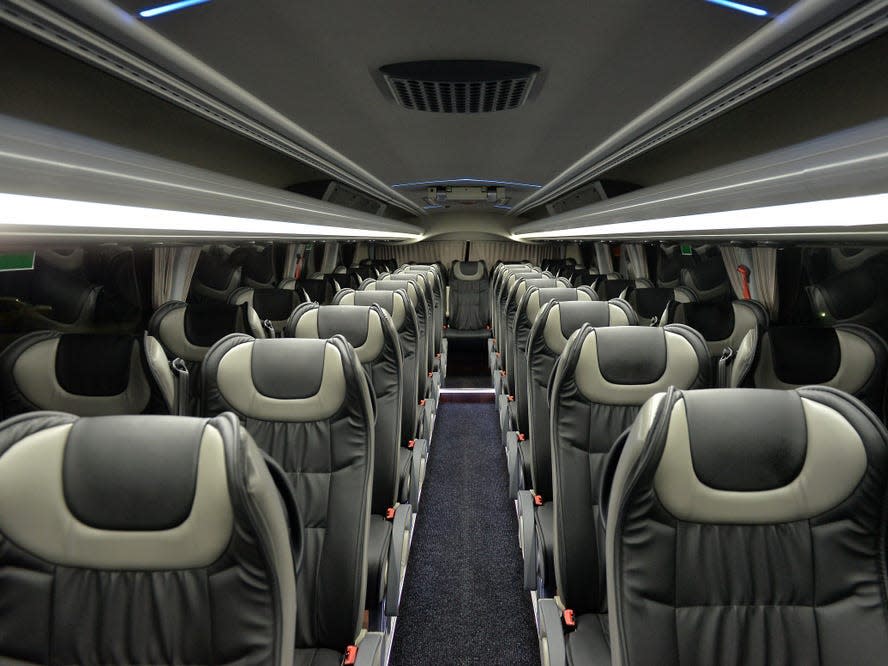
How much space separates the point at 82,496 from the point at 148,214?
865 mm

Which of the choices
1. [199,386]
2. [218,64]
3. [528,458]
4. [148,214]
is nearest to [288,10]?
[218,64]

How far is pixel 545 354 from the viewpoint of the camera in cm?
300

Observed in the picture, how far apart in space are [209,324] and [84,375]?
118 cm

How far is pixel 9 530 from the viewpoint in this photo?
3.73ft

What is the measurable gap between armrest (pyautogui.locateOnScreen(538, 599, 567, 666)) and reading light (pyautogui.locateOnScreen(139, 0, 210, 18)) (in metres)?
2.66

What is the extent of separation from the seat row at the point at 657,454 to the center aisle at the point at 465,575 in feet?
1.19

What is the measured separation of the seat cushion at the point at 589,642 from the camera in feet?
5.86

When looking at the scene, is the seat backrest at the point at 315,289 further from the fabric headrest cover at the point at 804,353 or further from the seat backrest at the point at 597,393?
the fabric headrest cover at the point at 804,353

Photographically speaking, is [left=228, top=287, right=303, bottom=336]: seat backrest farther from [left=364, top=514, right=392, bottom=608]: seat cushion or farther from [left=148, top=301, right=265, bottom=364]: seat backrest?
[left=364, top=514, right=392, bottom=608]: seat cushion

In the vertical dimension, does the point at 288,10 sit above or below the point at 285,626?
above

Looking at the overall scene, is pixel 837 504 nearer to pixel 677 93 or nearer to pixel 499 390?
pixel 677 93


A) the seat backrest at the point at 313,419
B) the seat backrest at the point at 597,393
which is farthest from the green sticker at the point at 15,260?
the seat backrest at the point at 597,393

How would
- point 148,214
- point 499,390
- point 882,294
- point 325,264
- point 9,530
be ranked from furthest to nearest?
point 325,264 → point 499,390 → point 882,294 → point 148,214 → point 9,530

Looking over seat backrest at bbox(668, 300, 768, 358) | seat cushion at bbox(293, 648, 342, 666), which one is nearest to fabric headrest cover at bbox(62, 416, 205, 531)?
seat cushion at bbox(293, 648, 342, 666)
